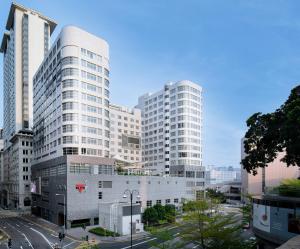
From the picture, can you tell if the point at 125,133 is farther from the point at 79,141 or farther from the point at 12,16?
the point at 12,16

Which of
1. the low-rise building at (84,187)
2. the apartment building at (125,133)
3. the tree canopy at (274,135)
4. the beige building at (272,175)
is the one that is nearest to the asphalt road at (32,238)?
the low-rise building at (84,187)

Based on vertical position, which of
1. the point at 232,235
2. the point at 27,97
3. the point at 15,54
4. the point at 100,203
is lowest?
the point at 100,203

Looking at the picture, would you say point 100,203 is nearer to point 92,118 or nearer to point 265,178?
point 92,118

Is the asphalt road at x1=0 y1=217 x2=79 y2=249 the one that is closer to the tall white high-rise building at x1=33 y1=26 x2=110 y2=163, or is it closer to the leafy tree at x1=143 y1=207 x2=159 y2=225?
the leafy tree at x1=143 y1=207 x2=159 y2=225

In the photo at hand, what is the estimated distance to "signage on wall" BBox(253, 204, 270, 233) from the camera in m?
31.3

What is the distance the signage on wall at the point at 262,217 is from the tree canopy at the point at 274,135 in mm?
5433

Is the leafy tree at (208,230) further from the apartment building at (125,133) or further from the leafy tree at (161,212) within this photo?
the apartment building at (125,133)

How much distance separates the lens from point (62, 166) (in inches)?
2987

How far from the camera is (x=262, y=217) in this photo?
32500 mm

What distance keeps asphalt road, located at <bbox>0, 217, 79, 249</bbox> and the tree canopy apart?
3393 cm

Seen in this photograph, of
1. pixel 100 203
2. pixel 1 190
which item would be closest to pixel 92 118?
pixel 100 203

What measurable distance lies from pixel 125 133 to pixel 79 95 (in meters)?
63.8

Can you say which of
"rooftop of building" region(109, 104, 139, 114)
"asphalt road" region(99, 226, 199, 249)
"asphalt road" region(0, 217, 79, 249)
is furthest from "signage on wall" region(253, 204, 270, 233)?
"rooftop of building" region(109, 104, 139, 114)

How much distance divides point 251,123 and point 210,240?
13398 millimetres
